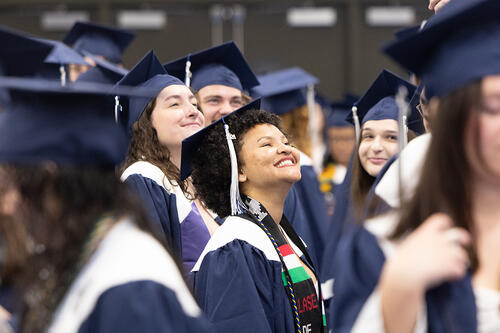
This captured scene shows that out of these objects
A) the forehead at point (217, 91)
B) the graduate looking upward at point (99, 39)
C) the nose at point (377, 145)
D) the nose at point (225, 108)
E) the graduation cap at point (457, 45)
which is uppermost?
the graduate looking upward at point (99, 39)

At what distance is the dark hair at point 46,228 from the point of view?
1395 mm

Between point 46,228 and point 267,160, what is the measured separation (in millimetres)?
1682

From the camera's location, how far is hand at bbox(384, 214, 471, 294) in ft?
4.19

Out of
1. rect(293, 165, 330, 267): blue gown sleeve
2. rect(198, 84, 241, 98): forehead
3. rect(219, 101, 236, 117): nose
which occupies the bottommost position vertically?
rect(293, 165, 330, 267): blue gown sleeve

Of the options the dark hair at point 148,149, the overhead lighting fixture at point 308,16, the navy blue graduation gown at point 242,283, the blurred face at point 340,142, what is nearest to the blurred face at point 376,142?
the navy blue graduation gown at point 242,283

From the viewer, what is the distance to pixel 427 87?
144cm

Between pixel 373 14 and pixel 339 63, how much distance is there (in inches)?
35.5

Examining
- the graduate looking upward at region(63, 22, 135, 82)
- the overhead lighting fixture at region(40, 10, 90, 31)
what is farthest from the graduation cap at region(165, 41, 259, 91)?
the overhead lighting fixture at region(40, 10, 90, 31)

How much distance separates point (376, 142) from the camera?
3.38 metres

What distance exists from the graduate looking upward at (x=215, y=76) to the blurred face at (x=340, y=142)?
135 inches

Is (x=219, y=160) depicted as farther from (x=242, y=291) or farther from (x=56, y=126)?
(x=56, y=126)

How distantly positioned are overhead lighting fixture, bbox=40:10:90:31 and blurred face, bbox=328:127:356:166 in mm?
4663

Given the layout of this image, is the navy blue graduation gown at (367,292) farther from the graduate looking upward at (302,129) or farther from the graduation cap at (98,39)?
the graduation cap at (98,39)

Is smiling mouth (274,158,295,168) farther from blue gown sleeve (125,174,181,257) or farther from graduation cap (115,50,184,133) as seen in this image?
graduation cap (115,50,184,133)
